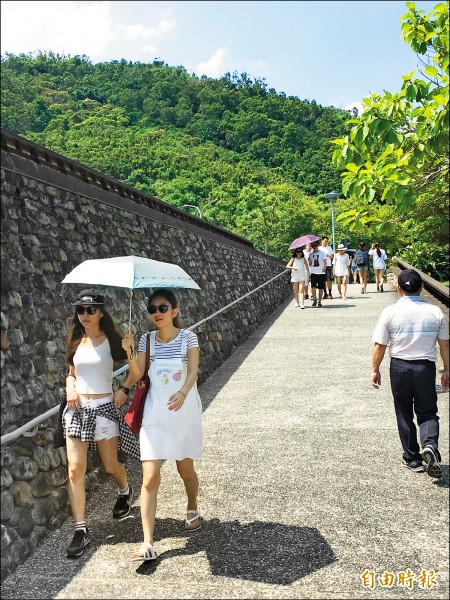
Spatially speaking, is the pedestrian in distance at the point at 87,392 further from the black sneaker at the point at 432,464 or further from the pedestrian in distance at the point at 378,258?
the pedestrian in distance at the point at 378,258

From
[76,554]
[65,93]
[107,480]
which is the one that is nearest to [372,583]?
[76,554]

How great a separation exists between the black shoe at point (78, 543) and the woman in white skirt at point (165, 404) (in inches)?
17.5

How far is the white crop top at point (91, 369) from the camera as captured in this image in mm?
4207

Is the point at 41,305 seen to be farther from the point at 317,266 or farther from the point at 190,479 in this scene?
the point at 317,266

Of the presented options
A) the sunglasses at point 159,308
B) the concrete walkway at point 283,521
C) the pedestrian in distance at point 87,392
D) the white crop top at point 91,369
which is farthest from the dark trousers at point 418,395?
the white crop top at point 91,369

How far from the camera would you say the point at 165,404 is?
13.0 ft

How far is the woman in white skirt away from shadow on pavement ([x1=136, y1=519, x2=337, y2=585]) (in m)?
0.42

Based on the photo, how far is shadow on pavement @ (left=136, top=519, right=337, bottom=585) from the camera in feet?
12.3

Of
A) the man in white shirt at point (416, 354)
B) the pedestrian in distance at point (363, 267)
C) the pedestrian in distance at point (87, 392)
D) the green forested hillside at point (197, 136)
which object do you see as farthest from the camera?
the green forested hillside at point (197, 136)

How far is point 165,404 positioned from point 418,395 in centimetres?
211

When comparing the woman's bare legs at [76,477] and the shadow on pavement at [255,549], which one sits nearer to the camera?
the shadow on pavement at [255,549]

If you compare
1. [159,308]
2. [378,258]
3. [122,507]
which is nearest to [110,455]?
[122,507]

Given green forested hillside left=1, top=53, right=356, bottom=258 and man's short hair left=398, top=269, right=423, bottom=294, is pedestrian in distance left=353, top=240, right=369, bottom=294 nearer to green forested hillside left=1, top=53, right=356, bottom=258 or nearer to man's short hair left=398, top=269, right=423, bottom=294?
man's short hair left=398, top=269, right=423, bottom=294

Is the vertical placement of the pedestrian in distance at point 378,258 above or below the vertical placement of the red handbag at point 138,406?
above
